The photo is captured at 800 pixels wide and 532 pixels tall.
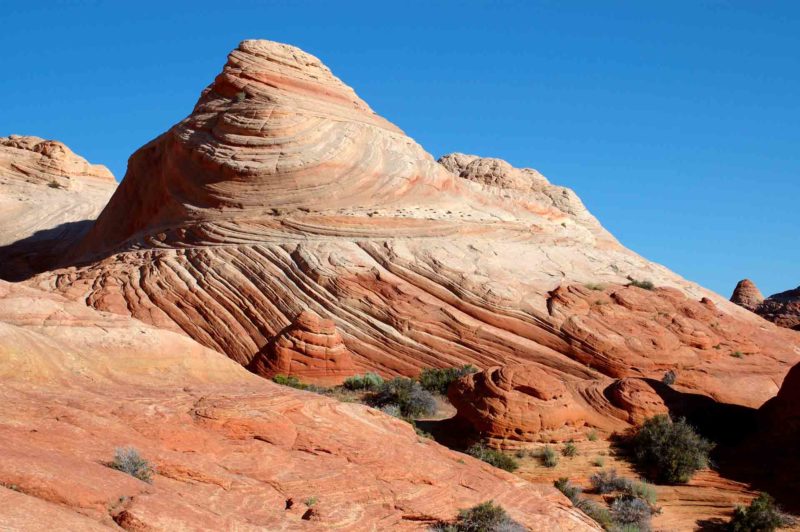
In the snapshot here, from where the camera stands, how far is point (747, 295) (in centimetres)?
6019

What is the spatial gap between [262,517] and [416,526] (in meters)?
2.49

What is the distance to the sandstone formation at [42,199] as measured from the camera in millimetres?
43375

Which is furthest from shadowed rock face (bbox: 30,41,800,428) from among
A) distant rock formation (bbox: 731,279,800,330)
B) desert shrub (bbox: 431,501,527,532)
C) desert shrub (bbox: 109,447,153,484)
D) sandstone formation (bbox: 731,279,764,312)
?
sandstone formation (bbox: 731,279,764,312)

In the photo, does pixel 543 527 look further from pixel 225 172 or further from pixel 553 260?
pixel 225 172

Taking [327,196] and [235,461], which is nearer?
[235,461]

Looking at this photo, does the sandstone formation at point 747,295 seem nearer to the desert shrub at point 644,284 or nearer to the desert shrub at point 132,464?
the desert shrub at point 644,284

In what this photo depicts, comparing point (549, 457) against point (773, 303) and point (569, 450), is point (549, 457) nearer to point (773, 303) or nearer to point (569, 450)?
point (569, 450)

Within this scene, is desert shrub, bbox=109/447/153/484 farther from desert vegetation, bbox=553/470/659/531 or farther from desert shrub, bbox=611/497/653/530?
desert shrub, bbox=611/497/653/530

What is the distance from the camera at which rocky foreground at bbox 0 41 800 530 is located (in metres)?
10.9

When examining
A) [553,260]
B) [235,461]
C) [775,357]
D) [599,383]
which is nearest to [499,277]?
[553,260]

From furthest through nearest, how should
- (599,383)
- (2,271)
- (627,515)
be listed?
(2,271)
(599,383)
(627,515)

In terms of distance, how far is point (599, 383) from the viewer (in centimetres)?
2231

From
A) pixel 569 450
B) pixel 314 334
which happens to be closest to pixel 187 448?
pixel 569 450

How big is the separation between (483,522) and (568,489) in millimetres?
5841
